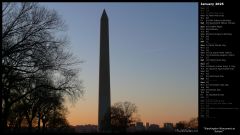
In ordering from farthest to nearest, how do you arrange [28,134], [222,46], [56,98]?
[56,98]
[222,46]
[28,134]

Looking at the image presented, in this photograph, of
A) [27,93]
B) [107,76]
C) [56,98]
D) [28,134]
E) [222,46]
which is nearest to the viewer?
[28,134]

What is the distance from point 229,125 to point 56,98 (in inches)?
744

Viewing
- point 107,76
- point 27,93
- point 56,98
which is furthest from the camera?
point 107,76

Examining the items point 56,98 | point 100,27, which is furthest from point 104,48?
point 56,98

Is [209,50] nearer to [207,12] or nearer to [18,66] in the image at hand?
[207,12]

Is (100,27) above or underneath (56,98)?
above

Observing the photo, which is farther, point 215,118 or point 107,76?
point 107,76

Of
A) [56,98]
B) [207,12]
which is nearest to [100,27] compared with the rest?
[56,98]

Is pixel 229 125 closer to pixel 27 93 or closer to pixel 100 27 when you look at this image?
pixel 27 93

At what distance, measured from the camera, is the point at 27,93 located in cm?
2411

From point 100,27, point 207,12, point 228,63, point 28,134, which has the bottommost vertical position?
point 28,134

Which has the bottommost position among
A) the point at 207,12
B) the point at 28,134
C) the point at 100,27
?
the point at 28,134

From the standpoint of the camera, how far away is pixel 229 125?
26.6 ft

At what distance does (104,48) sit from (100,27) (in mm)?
1758
